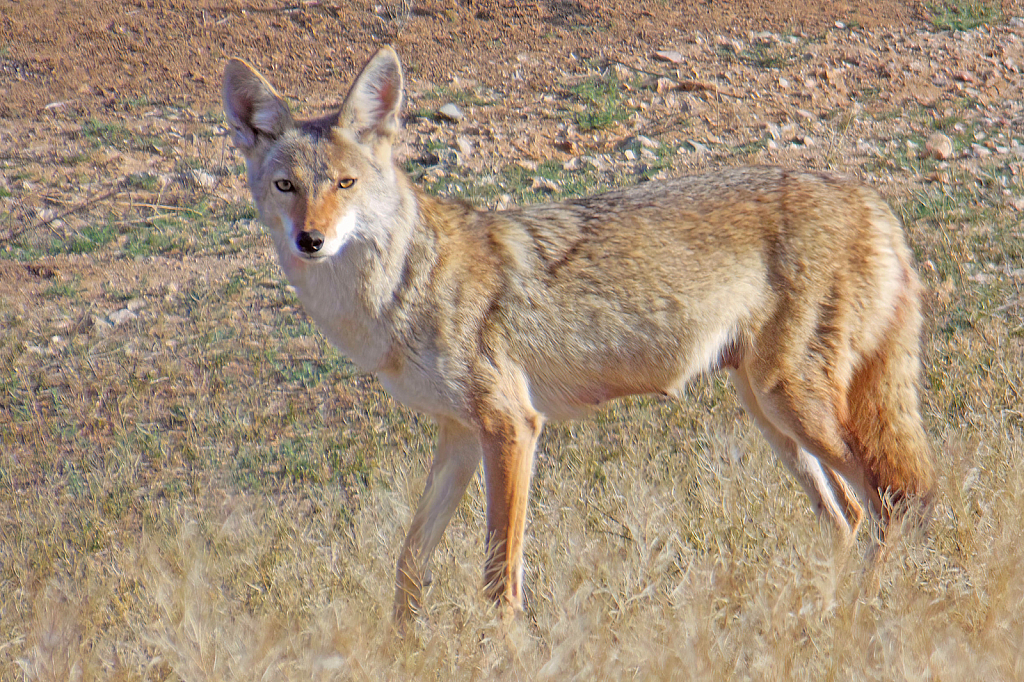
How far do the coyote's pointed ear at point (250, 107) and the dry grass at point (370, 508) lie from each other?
1753 millimetres

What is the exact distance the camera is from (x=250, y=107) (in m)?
4.18

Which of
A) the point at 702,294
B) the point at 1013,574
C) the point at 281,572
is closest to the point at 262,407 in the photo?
the point at 281,572

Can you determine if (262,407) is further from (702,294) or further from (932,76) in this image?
(932,76)

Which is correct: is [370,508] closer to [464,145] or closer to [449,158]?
[449,158]

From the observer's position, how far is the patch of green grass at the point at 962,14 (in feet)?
32.9

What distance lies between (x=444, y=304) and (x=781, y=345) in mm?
1428

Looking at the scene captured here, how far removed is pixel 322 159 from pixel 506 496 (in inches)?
59.8

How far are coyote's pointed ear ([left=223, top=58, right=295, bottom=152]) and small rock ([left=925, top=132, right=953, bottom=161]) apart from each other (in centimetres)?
621

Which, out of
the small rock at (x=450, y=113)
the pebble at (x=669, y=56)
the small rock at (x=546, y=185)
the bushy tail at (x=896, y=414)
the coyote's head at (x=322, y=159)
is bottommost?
the small rock at (x=546, y=185)

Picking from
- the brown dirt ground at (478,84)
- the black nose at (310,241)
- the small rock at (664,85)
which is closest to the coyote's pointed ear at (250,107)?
the black nose at (310,241)

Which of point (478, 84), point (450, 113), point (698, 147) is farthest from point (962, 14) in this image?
point (450, 113)

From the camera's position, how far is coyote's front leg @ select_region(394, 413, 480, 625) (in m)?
4.18

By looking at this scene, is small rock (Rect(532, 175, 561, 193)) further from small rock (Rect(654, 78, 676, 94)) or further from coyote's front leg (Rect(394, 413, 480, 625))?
coyote's front leg (Rect(394, 413, 480, 625))

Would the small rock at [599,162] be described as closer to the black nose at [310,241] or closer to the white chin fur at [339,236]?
the white chin fur at [339,236]
